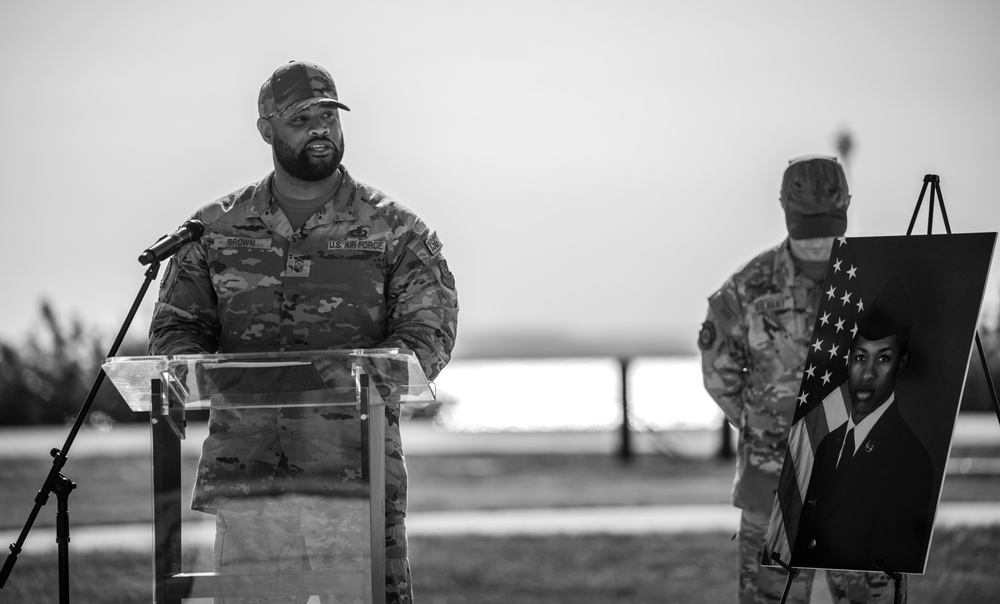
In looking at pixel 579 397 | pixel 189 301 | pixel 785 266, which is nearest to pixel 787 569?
pixel 785 266

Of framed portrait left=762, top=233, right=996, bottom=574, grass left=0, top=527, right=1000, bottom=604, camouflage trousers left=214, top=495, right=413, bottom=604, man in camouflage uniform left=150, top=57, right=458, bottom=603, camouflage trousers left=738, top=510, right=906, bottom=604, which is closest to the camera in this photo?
camouflage trousers left=214, top=495, right=413, bottom=604

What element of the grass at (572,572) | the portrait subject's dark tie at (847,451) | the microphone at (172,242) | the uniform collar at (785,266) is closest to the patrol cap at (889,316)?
the portrait subject's dark tie at (847,451)

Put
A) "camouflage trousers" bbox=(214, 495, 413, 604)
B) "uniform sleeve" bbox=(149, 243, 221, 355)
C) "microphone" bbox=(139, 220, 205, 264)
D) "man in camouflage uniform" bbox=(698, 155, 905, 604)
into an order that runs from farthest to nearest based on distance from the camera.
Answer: "man in camouflage uniform" bbox=(698, 155, 905, 604)
"uniform sleeve" bbox=(149, 243, 221, 355)
"microphone" bbox=(139, 220, 205, 264)
"camouflage trousers" bbox=(214, 495, 413, 604)

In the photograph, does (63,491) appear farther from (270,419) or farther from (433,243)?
(433,243)

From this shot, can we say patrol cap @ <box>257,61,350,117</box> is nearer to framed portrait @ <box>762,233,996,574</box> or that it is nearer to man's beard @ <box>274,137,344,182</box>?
man's beard @ <box>274,137,344,182</box>

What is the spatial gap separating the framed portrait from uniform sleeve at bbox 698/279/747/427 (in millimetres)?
1099

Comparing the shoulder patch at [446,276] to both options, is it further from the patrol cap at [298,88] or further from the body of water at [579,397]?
the body of water at [579,397]

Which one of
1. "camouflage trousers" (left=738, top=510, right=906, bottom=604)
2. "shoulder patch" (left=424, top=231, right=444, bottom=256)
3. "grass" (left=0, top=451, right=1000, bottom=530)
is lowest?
"grass" (left=0, top=451, right=1000, bottom=530)

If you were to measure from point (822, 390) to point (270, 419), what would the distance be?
1883 millimetres

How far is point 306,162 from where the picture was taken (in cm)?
498

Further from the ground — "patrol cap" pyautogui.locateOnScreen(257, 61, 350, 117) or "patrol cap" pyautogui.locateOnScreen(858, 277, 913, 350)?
"patrol cap" pyautogui.locateOnScreen(257, 61, 350, 117)

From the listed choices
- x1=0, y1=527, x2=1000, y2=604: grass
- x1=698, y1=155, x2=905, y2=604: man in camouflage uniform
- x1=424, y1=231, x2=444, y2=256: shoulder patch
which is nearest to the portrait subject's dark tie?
x1=698, y1=155, x2=905, y2=604: man in camouflage uniform

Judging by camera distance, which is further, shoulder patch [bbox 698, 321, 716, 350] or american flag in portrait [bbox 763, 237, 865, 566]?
shoulder patch [bbox 698, 321, 716, 350]

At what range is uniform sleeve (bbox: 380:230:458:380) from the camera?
4668 millimetres
